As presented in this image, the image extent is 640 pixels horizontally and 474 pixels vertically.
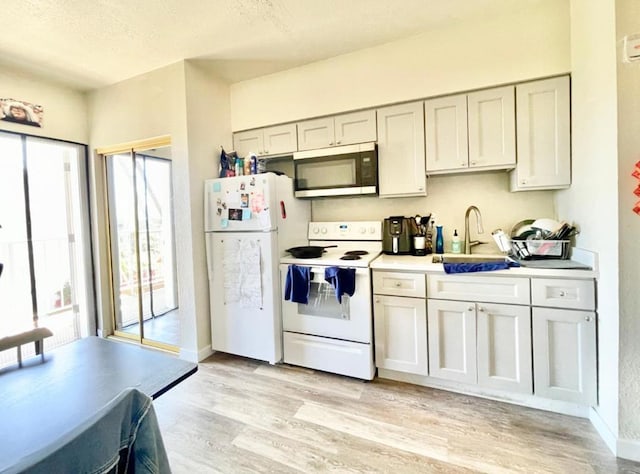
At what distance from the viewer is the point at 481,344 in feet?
6.44

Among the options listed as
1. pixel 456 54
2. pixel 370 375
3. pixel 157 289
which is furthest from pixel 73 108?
pixel 370 375

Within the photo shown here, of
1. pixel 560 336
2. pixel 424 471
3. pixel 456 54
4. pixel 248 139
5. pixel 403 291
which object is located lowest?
pixel 424 471

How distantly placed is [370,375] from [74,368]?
1.82 meters

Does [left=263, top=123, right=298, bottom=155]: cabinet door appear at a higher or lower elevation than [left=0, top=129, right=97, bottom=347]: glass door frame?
higher

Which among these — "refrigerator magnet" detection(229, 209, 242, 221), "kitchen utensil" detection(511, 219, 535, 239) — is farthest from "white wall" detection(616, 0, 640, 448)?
"refrigerator magnet" detection(229, 209, 242, 221)

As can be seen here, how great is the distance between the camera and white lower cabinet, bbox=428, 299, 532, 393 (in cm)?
187

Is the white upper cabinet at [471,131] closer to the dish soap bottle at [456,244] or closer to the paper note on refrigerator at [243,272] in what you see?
the dish soap bottle at [456,244]

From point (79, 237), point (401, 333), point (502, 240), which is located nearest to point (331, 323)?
point (401, 333)

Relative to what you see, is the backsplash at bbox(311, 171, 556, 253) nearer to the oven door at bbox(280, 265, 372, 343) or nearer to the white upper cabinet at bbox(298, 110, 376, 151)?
the white upper cabinet at bbox(298, 110, 376, 151)

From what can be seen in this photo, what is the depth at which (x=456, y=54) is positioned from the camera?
7.24ft

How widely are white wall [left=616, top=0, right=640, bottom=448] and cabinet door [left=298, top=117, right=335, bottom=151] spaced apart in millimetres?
1825

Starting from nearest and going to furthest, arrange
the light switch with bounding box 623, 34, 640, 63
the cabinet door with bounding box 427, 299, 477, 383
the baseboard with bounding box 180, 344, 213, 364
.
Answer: the light switch with bounding box 623, 34, 640, 63
the cabinet door with bounding box 427, 299, 477, 383
the baseboard with bounding box 180, 344, 213, 364

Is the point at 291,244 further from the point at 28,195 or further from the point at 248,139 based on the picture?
the point at 28,195

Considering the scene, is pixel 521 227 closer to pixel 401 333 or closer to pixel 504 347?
pixel 504 347
